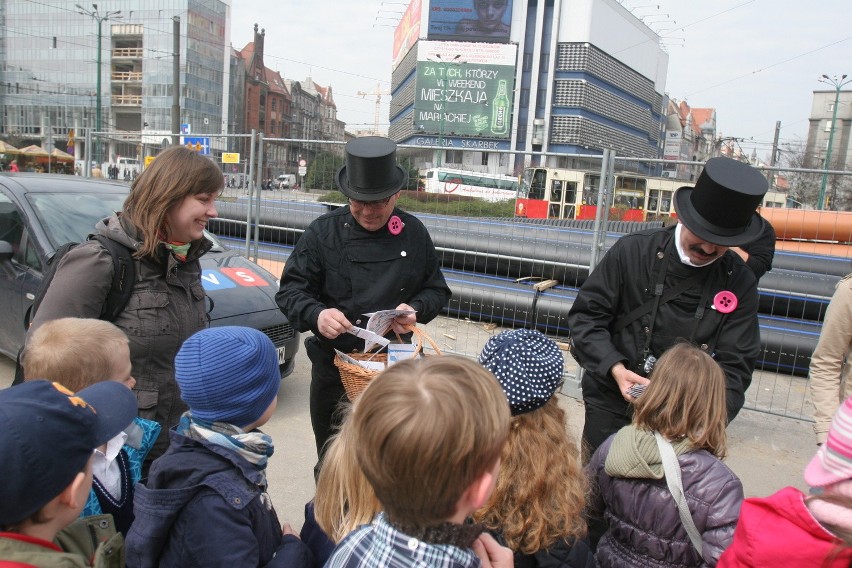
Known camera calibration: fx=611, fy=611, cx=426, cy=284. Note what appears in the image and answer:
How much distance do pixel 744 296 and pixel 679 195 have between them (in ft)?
Answer: 1.73

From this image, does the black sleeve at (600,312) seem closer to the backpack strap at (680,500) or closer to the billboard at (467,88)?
the backpack strap at (680,500)

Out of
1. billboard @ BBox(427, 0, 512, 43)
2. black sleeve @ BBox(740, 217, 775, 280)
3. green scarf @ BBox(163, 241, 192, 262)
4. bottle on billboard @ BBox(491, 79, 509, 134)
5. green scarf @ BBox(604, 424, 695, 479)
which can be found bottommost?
green scarf @ BBox(604, 424, 695, 479)

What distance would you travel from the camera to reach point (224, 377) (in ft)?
5.52

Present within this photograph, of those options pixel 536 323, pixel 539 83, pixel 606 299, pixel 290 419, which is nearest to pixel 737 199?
pixel 606 299

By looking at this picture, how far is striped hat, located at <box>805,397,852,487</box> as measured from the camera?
1284 mm

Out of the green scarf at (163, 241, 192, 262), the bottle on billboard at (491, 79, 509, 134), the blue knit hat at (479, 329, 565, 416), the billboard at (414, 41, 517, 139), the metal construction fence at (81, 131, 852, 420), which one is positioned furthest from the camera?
the billboard at (414, 41, 517, 139)

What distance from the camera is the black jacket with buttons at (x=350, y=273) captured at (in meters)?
2.97

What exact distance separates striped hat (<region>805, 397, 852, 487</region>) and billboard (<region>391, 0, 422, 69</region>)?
71.4 metres

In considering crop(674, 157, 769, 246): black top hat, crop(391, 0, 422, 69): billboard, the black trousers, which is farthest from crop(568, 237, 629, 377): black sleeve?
crop(391, 0, 422, 69): billboard

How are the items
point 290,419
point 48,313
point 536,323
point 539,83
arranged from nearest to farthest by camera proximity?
point 48,313, point 290,419, point 536,323, point 539,83

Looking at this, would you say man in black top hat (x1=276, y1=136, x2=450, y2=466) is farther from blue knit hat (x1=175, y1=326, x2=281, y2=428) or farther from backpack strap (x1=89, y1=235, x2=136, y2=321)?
blue knit hat (x1=175, y1=326, x2=281, y2=428)

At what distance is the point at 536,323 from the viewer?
7137 millimetres

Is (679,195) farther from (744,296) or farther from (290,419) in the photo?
(290,419)

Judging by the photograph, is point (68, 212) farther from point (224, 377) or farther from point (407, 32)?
point (407, 32)
